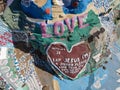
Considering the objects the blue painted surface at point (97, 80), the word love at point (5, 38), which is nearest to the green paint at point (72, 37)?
the word love at point (5, 38)

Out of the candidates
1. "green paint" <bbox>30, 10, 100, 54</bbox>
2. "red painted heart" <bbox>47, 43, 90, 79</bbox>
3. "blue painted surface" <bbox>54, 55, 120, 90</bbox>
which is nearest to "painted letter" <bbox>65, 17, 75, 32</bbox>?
"green paint" <bbox>30, 10, 100, 54</bbox>

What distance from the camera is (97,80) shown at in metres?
30.4

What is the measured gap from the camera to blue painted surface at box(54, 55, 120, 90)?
98.3 ft

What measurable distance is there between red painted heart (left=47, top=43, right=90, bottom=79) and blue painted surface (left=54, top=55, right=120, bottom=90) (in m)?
0.82

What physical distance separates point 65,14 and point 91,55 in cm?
357

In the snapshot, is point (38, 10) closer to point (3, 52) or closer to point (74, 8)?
point (74, 8)

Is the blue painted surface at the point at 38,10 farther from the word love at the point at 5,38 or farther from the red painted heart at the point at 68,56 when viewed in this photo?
A: the word love at the point at 5,38

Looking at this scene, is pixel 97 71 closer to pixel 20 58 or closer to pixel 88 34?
pixel 88 34

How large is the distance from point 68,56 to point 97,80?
2820 mm

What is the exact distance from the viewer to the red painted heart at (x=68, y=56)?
29203mm

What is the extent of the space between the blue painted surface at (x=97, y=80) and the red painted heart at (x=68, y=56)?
82 centimetres

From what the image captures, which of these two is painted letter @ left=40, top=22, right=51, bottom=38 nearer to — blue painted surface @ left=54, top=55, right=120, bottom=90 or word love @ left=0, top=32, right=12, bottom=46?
word love @ left=0, top=32, right=12, bottom=46

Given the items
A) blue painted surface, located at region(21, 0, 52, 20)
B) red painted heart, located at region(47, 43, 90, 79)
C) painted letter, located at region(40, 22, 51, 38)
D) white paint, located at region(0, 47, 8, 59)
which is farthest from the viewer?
red painted heart, located at region(47, 43, 90, 79)

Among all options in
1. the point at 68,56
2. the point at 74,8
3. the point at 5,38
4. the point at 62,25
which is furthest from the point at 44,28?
the point at 5,38
